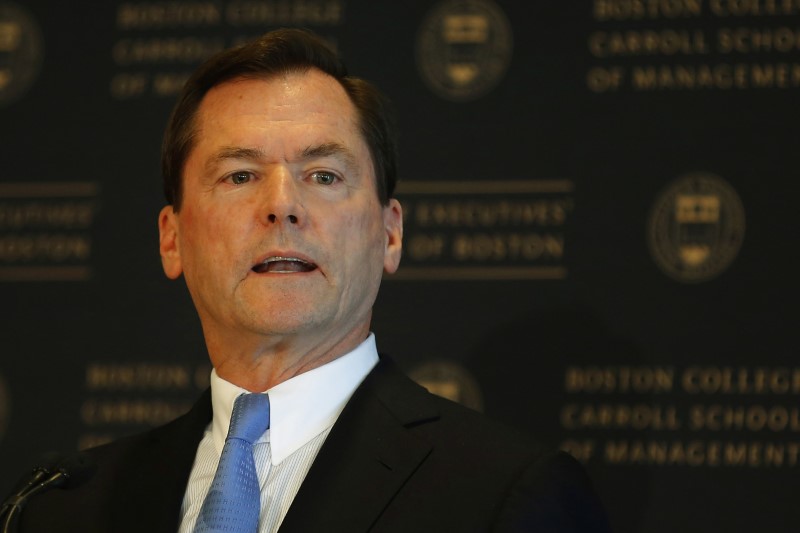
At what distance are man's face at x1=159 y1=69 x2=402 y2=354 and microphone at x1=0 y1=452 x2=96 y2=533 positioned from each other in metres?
0.32

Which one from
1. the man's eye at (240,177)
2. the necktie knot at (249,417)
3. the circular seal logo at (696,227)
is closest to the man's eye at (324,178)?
the man's eye at (240,177)

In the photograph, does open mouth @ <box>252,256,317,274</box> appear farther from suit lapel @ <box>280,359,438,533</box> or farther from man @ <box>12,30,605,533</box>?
suit lapel @ <box>280,359,438,533</box>

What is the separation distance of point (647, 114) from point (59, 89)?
5.17ft

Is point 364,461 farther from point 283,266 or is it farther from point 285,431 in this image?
point 283,266

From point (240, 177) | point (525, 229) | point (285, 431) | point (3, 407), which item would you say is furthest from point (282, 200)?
point (3, 407)

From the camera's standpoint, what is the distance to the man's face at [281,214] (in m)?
2.13

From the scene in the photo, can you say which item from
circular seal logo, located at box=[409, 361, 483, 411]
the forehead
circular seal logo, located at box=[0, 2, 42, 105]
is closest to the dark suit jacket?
the forehead

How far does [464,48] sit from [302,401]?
1333 mm

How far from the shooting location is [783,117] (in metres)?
2.93

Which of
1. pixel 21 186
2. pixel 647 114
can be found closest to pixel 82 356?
pixel 21 186

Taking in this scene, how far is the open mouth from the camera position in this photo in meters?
2.15

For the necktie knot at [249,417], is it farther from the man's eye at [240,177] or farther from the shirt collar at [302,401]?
the man's eye at [240,177]

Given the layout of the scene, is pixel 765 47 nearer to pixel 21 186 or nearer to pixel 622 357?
pixel 622 357

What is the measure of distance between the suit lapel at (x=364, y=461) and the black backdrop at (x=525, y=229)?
0.87 metres
